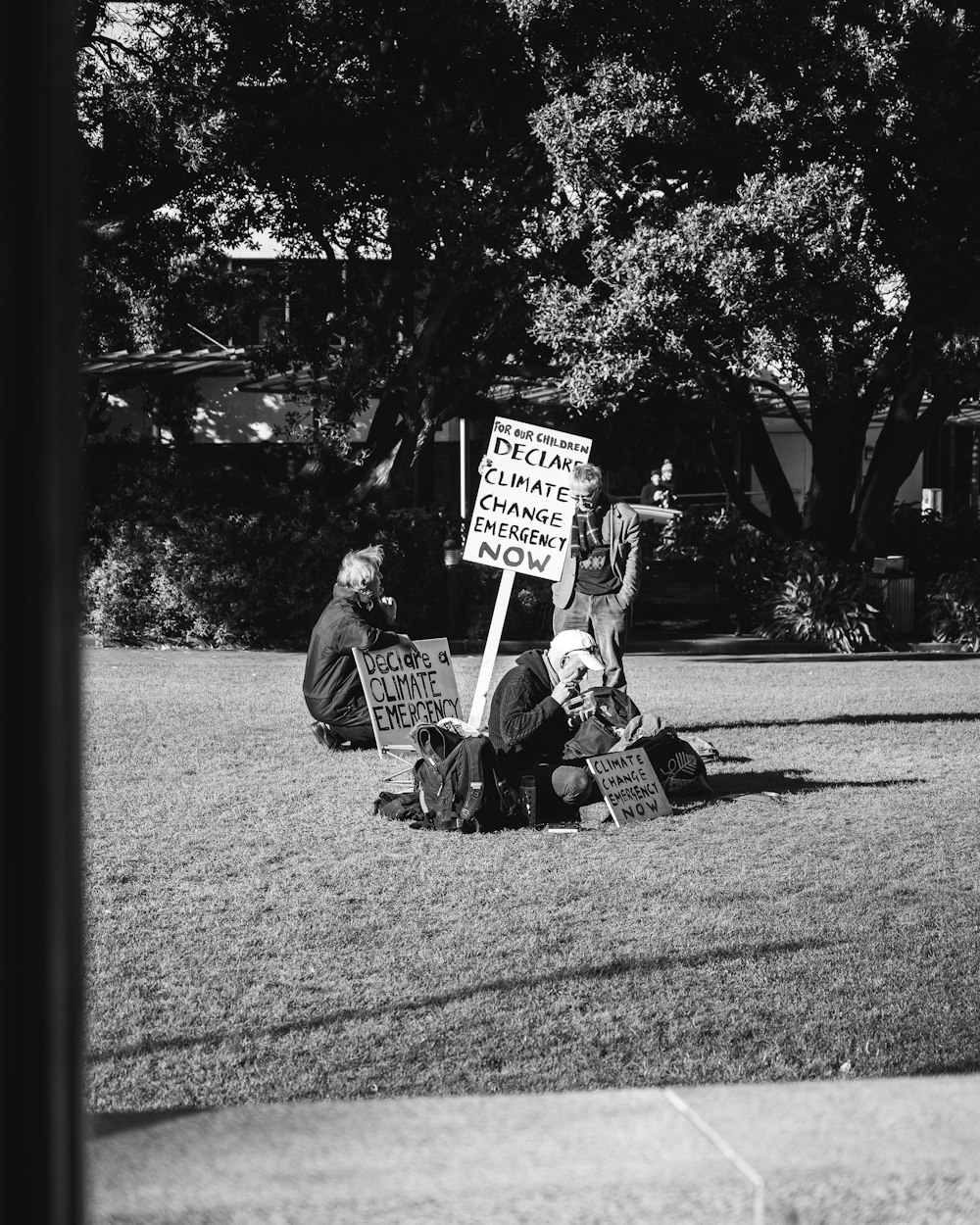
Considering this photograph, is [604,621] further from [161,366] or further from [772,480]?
[161,366]

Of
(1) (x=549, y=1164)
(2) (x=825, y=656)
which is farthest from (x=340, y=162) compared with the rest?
(1) (x=549, y=1164)

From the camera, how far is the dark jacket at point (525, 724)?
25.8 feet

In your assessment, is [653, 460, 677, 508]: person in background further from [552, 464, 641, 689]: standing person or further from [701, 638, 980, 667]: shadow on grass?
[552, 464, 641, 689]: standing person

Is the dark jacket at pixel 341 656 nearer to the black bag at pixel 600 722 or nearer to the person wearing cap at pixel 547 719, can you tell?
the person wearing cap at pixel 547 719

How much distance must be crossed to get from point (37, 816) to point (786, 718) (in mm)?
11000

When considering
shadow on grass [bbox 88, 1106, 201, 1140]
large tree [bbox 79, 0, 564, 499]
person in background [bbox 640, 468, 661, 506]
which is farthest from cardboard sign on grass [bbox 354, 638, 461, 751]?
person in background [bbox 640, 468, 661, 506]

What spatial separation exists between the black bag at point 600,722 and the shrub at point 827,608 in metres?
10.8

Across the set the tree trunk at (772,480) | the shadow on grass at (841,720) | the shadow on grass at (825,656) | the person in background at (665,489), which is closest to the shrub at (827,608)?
the shadow on grass at (825,656)

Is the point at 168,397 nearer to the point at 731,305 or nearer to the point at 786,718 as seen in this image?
the point at 731,305

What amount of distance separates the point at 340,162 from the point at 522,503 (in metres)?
7.80

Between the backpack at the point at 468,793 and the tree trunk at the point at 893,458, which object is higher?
the tree trunk at the point at 893,458

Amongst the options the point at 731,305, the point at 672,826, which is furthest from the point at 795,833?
the point at 731,305

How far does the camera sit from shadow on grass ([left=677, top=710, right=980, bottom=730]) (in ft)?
37.1

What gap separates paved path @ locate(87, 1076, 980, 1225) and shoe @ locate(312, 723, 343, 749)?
7371 millimetres
